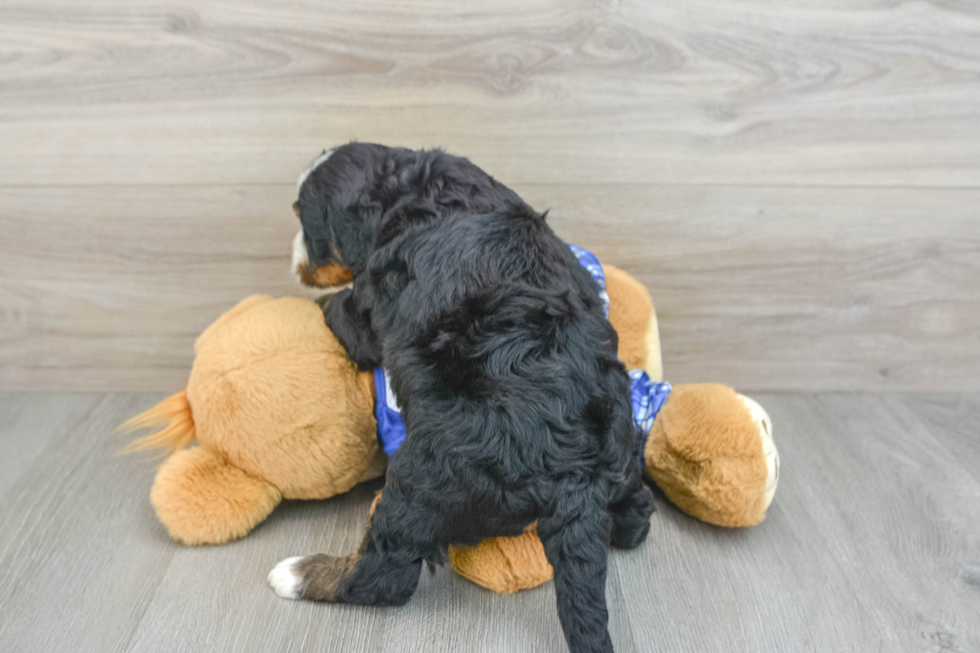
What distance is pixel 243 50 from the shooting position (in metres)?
1.37

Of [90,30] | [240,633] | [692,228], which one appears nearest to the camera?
[240,633]

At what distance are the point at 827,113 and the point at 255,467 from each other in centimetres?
135

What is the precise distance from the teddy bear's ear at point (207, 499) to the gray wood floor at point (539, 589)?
0.04 metres

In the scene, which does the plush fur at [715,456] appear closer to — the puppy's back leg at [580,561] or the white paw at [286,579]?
the puppy's back leg at [580,561]

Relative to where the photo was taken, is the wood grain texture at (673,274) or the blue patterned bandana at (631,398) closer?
the blue patterned bandana at (631,398)

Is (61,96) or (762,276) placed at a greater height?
(61,96)

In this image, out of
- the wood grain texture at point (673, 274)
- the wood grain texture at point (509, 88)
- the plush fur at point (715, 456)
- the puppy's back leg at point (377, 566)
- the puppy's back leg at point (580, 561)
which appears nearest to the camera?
the puppy's back leg at point (580, 561)

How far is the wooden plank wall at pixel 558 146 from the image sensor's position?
1368 mm

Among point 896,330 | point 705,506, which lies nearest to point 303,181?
point 705,506

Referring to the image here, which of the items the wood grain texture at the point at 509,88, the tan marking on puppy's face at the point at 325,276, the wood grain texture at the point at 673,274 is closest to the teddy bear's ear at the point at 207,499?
the tan marking on puppy's face at the point at 325,276

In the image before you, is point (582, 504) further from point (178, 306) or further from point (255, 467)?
point (178, 306)

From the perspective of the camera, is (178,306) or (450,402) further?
(178,306)

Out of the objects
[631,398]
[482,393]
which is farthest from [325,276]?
[631,398]

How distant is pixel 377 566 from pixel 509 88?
37.5 inches
